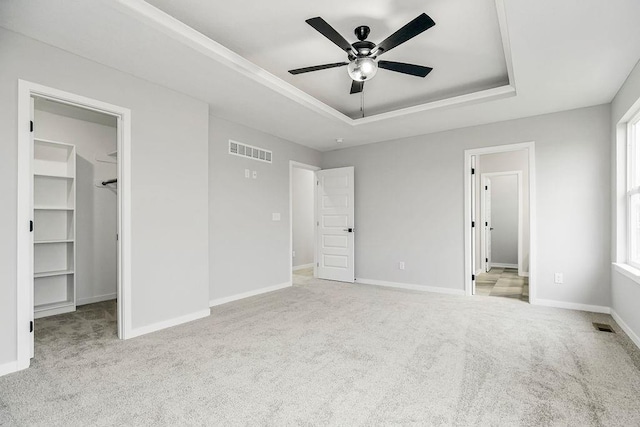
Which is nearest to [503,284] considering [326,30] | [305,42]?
[305,42]

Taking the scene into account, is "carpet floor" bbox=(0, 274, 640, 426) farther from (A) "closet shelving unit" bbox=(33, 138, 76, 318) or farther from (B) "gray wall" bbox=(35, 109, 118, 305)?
(B) "gray wall" bbox=(35, 109, 118, 305)

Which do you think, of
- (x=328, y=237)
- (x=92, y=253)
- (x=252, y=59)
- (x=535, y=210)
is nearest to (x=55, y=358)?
(x=92, y=253)

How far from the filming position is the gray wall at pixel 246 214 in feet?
13.9

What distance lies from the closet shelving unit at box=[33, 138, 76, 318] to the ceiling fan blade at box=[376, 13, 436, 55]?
13.2ft

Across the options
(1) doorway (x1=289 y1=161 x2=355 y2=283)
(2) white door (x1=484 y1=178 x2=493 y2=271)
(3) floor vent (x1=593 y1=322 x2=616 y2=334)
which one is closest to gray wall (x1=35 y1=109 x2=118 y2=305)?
(1) doorway (x1=289 y1=161 x2=355 y2=283)

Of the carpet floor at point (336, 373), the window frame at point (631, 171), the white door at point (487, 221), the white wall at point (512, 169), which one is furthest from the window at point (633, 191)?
the white door at point (487, 221)

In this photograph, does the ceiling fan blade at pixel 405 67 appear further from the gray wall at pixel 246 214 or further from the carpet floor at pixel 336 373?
the gray wall at pixel 246 214

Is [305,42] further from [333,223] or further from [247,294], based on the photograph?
[333,223]

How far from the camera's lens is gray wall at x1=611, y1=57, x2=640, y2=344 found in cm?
287

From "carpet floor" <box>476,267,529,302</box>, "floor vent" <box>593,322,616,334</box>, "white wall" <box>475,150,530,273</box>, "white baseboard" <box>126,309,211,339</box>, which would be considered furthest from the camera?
"white wall" <box>475,150,530,273</box>

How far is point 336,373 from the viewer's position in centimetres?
233

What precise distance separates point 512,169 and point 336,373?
6.10 m

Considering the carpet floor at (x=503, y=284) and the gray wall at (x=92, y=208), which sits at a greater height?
the gray wall at (x=92, y=208)

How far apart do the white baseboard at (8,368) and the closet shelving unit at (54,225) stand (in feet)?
5.68
